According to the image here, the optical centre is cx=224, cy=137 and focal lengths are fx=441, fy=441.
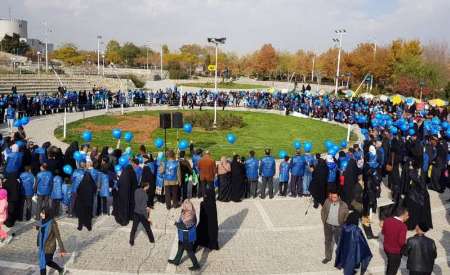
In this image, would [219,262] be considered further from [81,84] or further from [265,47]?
[265,47]

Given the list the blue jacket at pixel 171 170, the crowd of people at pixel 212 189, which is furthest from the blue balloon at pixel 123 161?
the blue jacket at pixel 171 170

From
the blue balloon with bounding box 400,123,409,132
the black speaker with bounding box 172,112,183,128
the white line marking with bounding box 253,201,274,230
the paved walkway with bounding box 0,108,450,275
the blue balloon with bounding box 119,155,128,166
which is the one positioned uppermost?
the black speaker with bounding box 172,112,183,128

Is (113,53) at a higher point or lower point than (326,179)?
higher

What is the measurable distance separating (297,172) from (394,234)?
641cm

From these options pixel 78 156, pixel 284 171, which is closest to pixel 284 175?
pixel 284 171

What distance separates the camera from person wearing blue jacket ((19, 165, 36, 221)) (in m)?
11.3

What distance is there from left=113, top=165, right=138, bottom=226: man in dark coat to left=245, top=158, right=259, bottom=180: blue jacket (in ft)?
12.6

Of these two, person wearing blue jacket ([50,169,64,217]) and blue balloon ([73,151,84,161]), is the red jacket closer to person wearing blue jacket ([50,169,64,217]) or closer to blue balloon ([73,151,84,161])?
person wearing blue jacket ([50,169,64,217])

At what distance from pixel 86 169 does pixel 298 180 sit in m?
6.72

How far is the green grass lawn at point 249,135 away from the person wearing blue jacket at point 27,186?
31.9 feet

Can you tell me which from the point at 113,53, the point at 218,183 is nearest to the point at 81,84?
the point at 218,183

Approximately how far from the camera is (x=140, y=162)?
12852mm

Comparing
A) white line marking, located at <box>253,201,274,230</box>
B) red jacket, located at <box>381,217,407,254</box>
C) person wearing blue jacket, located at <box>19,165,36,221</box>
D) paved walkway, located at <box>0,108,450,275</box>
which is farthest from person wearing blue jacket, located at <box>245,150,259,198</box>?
red jacket, located at <box>381,217,407,254</box>

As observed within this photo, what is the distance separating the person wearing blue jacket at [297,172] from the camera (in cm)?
1405
